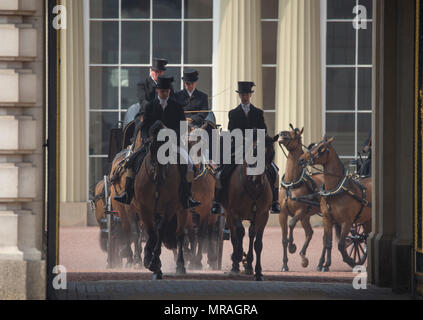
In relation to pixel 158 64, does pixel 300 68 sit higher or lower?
higher

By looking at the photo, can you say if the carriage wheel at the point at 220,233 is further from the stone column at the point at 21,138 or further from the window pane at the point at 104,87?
the window pane at the point at 104,87

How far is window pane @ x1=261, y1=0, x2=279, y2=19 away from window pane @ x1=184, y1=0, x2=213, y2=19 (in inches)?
47.7

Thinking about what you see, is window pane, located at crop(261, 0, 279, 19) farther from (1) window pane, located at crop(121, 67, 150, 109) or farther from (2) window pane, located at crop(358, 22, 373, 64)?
(1) window pane, located at crop(121, 67, 150, 109)

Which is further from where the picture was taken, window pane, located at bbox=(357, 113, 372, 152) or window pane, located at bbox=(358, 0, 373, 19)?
window pane, located at bbox=(358, 0, 373, 19)

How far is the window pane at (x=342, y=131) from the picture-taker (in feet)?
73.1

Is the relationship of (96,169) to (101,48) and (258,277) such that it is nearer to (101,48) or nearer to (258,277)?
(101,48)

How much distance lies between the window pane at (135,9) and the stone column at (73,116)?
1.02 metres

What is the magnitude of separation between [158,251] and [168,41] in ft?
34.3

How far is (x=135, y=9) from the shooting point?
22578 millimetres

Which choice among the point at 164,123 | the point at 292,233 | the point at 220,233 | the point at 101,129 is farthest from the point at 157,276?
the point at 101,129

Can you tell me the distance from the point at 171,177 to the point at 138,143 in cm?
78

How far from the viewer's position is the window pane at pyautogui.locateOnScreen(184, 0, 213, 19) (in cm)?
2261

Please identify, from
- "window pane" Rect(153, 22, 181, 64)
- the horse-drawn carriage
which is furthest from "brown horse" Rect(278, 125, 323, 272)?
"window pane" Rect(153, 22, 181, 64)
